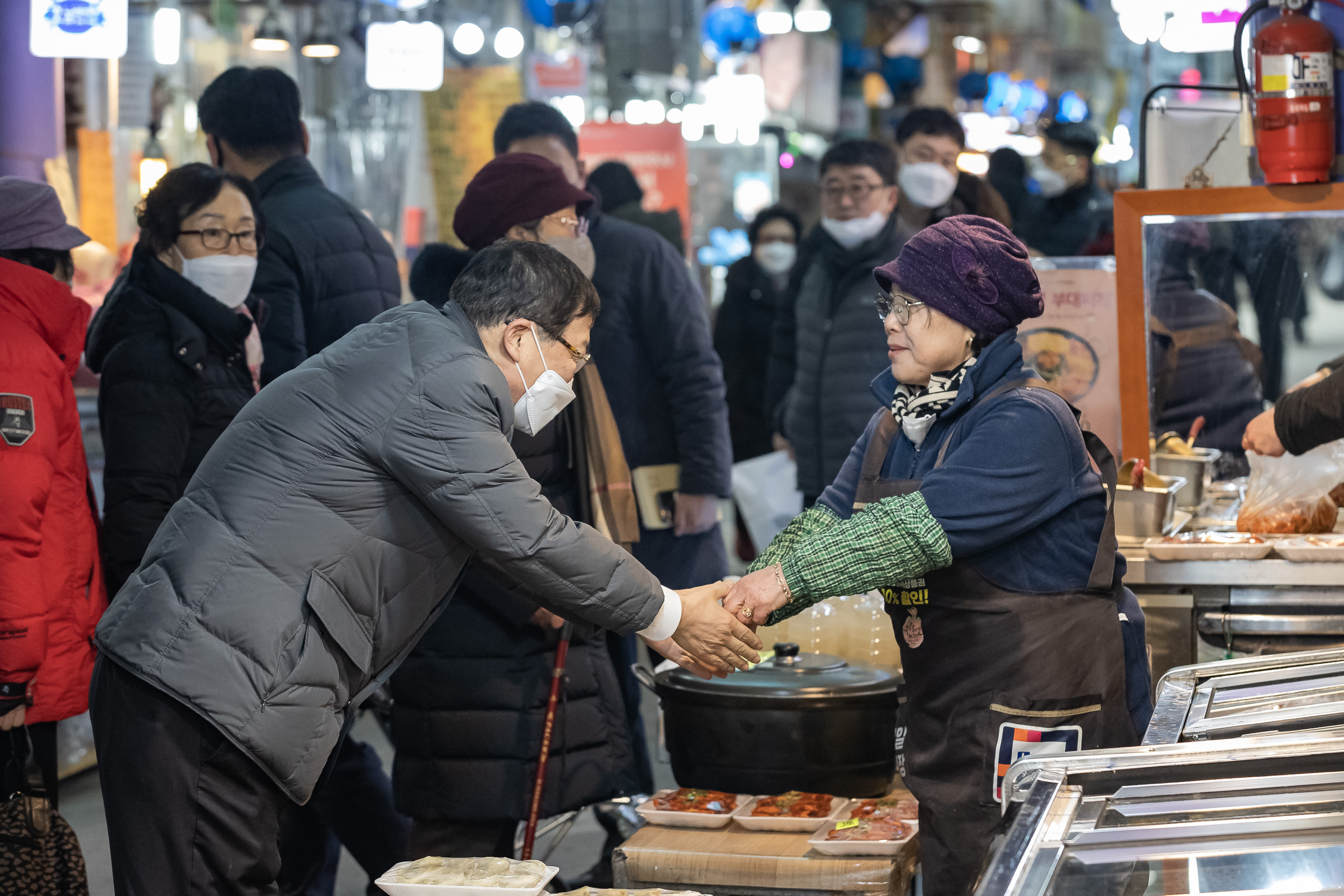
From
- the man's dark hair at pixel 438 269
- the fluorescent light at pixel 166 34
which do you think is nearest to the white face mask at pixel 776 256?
the fluorescent light at pixel 166 34

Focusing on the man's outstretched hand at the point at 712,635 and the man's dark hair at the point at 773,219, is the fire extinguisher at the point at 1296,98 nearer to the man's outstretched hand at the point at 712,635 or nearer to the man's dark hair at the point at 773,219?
the man's outstretched hand at the point at 712,635

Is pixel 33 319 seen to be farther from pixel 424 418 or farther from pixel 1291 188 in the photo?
pixel 1291 188

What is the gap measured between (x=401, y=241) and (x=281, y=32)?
1734 millimetres

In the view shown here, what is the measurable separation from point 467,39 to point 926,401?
10625mm

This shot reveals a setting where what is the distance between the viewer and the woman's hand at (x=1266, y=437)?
369 centimetres

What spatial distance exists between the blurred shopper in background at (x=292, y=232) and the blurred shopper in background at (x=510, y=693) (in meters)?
0.82

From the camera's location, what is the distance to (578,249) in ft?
13.0

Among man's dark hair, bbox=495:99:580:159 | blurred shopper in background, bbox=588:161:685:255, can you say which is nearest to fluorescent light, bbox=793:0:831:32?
blurred shopper in background, bbox=588:161:685:255

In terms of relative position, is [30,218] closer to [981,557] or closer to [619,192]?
[981,557]

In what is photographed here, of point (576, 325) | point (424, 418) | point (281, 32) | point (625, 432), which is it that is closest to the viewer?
point (424, 418)

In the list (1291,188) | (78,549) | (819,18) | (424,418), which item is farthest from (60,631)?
(819,18)

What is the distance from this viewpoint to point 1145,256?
4.31 meters

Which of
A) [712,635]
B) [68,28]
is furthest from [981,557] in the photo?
[68,28]

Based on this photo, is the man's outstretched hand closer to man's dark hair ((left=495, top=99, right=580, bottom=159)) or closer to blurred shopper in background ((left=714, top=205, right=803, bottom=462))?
man's dark hair ((left=495, top=99, right=580, bottom=159))
